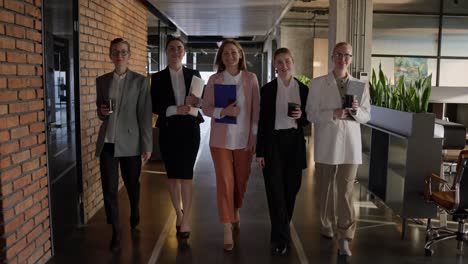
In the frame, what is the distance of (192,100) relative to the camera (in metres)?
3.59

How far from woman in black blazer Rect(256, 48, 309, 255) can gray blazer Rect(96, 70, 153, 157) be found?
940mm

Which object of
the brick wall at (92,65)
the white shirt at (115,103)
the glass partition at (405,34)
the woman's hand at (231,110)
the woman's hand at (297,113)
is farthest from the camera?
the glass partition at (405,34)

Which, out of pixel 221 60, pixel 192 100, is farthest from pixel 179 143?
pixel 221 60

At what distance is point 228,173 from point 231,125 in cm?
38

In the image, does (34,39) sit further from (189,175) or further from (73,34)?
(189,175)

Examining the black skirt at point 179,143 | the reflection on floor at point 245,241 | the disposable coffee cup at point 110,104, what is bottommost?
the reflection on floor at point 245,241

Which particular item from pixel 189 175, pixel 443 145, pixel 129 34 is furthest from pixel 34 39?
pixel 443 145

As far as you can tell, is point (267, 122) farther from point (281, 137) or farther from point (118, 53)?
point (118, 53)

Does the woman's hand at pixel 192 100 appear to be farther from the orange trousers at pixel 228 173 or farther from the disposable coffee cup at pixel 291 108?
the disposable coffee cup at pixel 291 108

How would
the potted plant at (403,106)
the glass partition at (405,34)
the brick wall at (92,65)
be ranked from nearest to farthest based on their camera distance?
the potted plant at (403,106)
the brick wall at (92,65)
the glass partition at (405,34)

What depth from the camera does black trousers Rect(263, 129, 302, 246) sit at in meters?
3.43

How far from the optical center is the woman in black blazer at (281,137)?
3412mm

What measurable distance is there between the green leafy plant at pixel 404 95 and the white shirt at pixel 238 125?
5.61 ft

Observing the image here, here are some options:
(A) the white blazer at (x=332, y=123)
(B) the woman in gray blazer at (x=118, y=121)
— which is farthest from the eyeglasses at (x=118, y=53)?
(A) the white blazer at (x=332, y=123)
